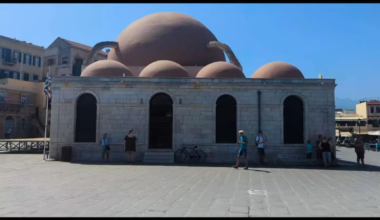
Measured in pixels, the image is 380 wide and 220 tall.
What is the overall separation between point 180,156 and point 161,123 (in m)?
1.94

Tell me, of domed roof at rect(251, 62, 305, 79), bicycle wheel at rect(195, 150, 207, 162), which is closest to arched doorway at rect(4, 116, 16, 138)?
bicycle wheel at rect(195, 150, 207, 162)

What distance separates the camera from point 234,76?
16.3 meters

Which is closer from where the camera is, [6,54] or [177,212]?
[177,212]

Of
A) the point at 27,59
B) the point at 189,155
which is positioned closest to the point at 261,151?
the point at 189,155

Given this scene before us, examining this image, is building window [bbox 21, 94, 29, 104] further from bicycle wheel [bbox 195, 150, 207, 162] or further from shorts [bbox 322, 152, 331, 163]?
shorts [bbox 322, 152, 331, 163]

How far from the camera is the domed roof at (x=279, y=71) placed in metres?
16.7

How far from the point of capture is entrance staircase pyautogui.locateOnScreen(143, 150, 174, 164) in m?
14.8

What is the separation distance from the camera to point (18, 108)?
3778 cm

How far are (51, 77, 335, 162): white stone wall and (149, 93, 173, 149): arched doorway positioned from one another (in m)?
0.28

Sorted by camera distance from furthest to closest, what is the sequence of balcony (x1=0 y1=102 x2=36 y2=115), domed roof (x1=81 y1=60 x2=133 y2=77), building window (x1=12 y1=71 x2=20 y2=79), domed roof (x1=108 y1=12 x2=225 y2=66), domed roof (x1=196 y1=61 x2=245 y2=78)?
building window (x1=12 y1=71 x2=20 y2=79), balcony (x1=0 y1=102 x2=36 y2=115), domed roof (x1=108 y1=12 x2=225 y2=66), domed roof (x1=81 y1=60 x2=133 y2=77), domed roof (x1=196 y1=61 x2=245 y2=78)

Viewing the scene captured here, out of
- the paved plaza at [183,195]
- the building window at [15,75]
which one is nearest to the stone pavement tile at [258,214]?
the paved plaza at [183,195]

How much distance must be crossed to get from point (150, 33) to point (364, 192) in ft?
49.0

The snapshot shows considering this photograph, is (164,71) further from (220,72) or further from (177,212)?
(177,212)

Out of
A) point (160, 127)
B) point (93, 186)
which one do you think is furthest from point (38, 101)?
point (93, 186)
